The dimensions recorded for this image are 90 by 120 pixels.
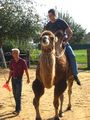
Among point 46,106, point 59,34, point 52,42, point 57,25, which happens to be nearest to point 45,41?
point 52,42

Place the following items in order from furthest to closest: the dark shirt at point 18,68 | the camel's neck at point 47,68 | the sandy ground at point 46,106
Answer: the dark shirt at point 18,68, the sandy ground at point 46,106, the camel's neck at point 47,68

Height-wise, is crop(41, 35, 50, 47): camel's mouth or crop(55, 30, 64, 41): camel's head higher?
crop(55, 30, 64, 41): camel's head

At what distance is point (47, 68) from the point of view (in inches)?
314

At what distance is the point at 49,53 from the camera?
8070 millimetres

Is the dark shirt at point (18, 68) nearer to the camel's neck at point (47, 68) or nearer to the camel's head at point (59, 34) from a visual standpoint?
the camel's head at point (59, 34)

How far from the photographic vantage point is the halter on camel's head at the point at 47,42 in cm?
784

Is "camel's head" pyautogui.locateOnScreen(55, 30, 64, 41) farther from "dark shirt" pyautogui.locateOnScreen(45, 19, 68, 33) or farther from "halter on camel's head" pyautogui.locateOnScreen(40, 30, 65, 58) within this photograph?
"dark shirt" pyautogui.locateOnScreen(45, 19, 68, 33)

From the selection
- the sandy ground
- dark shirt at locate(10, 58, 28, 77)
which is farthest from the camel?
dark shirt at locate(10, 58, 28, 77)

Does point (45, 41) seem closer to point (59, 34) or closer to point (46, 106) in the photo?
point (59, 34)

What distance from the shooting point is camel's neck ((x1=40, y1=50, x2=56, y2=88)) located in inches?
314

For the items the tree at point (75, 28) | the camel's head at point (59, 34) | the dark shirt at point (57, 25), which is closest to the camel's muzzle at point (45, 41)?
the camel's head at point (59, 34)

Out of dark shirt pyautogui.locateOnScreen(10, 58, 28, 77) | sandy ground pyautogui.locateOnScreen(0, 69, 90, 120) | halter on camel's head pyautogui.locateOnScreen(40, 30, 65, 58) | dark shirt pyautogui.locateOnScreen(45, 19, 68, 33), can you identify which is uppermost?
dark shirt pyautogui.locateOnScreen(45, 19, 68, 33)

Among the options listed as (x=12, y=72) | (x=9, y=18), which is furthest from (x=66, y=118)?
(x=9, y=18)

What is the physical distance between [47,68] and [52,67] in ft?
0.49
